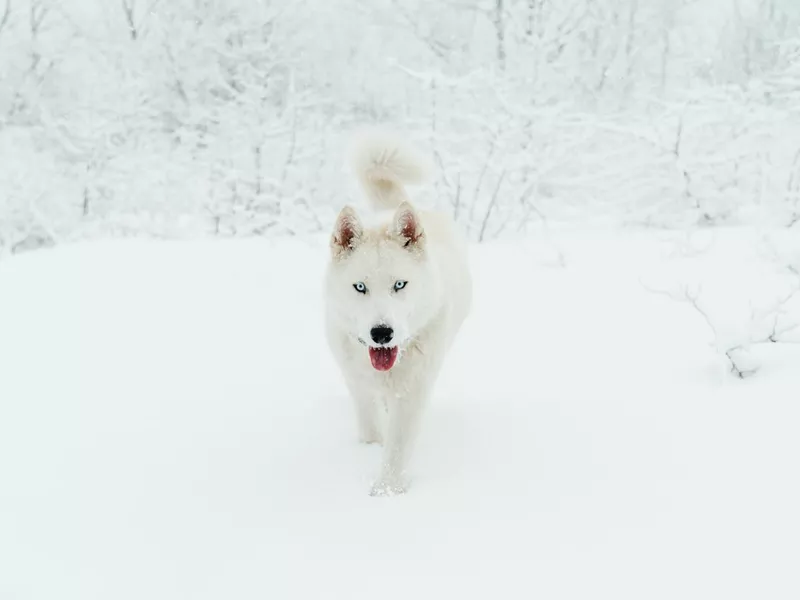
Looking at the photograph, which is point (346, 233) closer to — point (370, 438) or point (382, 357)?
point (382, 357)

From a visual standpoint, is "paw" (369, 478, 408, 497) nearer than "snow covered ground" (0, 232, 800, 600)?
No

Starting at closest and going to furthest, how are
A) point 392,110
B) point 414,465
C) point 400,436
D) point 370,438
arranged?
point 400,436 < point 414,465 < point 370,438 < point 392,110

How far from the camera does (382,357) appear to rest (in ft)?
7.43

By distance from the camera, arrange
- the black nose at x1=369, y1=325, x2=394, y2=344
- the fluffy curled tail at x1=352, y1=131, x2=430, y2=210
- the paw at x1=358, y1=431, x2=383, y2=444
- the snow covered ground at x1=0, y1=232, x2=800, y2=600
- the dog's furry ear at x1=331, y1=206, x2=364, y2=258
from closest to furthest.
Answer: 1. the snow covered ground at x1=0, y1=232, x2=800, y2=600
2. the black nose at x1=369, y1=325, x2=394, y2=344
3. the dog's furry ear at x1=331, y1=206, x2=364, y2=258
4. the paw at x1=358, y1=431, x2=383, y2=444
5. the fluffy curled tail at x1=352, y1=131, x2=430, y2=210

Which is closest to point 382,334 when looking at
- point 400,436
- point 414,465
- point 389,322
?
point 389,322

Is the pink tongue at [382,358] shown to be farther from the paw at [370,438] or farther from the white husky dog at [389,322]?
the paw at [370,438]

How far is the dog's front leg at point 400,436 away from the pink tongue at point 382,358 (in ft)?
0.67

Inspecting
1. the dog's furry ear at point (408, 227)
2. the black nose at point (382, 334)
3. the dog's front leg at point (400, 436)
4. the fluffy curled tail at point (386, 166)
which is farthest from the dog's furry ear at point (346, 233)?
the fluffy curled tail at point (386, 166)

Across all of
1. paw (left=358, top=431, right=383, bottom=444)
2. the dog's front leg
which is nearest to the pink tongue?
the dog's front leg

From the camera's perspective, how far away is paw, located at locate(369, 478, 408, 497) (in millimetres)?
2250

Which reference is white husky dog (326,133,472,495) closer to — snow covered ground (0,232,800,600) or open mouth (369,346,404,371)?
open mouth (369,346,404,371)

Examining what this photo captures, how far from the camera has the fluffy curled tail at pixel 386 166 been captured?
3309mm

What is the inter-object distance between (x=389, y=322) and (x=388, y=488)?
573 millimetres

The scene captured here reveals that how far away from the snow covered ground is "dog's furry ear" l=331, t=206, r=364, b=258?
80 centimetres
